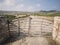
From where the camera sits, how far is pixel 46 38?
423 inches

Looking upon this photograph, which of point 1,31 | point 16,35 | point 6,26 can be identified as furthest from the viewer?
point 16,35

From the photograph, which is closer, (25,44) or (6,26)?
(25,44)

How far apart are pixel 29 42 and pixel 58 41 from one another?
1799mm

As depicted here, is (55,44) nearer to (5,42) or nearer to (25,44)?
(25,44)

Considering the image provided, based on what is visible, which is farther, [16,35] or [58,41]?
[16,35]

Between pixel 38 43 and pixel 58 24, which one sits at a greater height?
pixel 58 24

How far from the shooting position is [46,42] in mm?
9688

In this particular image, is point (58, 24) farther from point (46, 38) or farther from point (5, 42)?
point (5, 42)

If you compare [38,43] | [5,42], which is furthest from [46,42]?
Result: [5,42]

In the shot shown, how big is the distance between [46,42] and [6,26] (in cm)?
298

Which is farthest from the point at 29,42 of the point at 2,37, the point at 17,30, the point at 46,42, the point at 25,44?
the point at 17,30

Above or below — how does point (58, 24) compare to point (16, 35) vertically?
above

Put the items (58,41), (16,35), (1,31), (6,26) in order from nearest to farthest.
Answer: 1. (58,41)
2. (1,31)
3. (6,26)
4. (16,35)

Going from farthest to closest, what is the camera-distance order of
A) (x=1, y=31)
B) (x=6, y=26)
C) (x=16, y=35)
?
1. (x=16, y=35)
2. (x=6, y=26)
3. (x=1, y=31)
